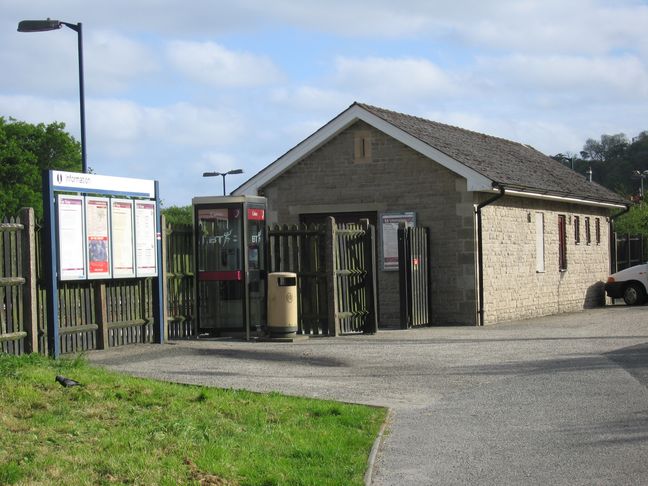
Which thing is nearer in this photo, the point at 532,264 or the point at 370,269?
the point at 370,269

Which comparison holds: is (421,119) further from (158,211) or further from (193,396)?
(193,396)

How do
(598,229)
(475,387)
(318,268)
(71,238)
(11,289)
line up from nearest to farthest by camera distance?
(475,387) → (11,289) → (71,238) → (318,268) → (598,229)

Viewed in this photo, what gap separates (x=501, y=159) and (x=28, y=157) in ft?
140

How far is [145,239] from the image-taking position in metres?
17.2

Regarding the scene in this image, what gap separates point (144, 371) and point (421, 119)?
1734 centimetres

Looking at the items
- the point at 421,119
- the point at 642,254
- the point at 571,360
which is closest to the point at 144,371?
the point at 571,360

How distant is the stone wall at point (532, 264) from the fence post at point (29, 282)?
1329cm

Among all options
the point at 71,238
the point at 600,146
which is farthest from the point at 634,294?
the point at 600,146

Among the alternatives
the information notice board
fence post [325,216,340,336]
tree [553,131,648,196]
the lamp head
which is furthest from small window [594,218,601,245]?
tree [553,131,648,196]

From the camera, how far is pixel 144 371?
14.0m

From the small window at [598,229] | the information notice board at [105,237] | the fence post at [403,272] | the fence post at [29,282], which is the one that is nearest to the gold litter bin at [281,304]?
the information notice board at [105,237]

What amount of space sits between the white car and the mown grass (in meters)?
23.4

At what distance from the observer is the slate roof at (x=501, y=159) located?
85.6 ft

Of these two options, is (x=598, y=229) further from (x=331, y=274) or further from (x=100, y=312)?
(x=100, y=312)
